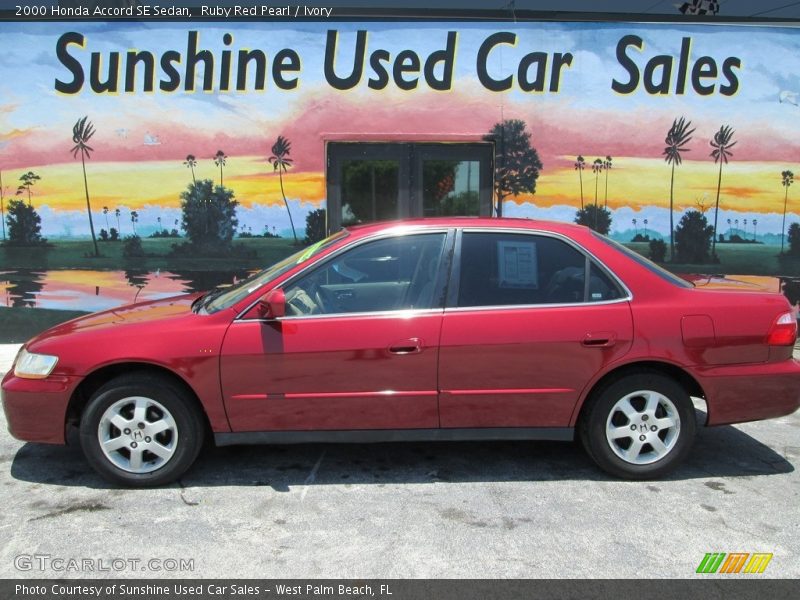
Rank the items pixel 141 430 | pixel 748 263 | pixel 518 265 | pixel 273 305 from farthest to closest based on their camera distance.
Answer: pixel 748 263 → pixel 518 265 → pixel 141 430 → pixel 273 305

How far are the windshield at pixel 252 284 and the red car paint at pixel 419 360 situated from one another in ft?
0.39

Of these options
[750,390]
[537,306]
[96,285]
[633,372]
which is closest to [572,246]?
[537,306]

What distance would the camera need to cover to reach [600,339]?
412cm

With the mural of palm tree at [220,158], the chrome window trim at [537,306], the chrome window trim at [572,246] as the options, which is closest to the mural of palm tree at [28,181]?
the mural of palm tree at [220,158]

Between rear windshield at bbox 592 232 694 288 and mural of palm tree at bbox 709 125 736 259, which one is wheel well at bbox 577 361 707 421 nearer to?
rear windshield at bbox 592 232 694 288

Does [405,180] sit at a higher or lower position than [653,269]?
higher

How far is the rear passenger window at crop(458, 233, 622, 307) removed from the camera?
4.23 metres

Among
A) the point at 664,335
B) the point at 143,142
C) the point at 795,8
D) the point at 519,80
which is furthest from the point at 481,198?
the point at 795,8

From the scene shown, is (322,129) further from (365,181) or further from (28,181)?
(28,181)

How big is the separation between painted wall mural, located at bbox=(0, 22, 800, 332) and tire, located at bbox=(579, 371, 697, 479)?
180 inches

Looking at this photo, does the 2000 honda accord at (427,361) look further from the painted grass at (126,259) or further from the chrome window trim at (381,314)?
the painted grass at (126,259)

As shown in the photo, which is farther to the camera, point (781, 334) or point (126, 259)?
point (126, 259)

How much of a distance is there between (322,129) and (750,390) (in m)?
5.76

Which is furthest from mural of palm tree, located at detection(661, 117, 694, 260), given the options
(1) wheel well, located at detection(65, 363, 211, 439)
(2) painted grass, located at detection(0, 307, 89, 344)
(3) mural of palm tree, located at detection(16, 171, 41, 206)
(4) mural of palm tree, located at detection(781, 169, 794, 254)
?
(3) mural of palm tree, located at detection(16, 171, 41, 206)
